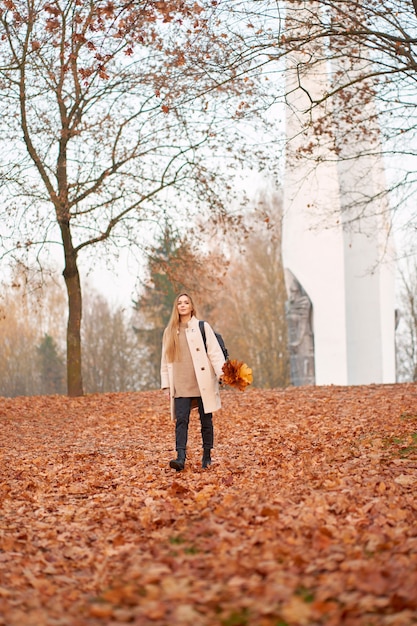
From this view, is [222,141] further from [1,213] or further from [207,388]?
[207,388]

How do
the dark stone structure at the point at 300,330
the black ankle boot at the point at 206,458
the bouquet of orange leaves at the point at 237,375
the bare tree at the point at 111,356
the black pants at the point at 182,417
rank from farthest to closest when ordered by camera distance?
1. the bare tree at the point at 111,356
2. the dark stone structure at the point at 300,330
3. the black ankle boot at the point at 206,458
4. the black pants at the point at 182,417
5. the bouquet of orange leaves at the point at 237,375

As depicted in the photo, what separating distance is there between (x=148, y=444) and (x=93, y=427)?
3.10 meters

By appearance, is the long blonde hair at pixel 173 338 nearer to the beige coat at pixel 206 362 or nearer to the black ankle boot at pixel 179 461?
the beige coat at pixel 206 362

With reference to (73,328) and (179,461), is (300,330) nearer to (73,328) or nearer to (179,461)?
Answer: (73,328)

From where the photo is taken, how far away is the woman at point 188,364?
921cm

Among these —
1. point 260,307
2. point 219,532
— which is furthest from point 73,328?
point 260,307

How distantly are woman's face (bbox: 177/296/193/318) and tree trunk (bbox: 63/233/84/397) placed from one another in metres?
11.9

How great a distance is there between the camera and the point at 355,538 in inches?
216

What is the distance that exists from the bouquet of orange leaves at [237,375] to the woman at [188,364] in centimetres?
29

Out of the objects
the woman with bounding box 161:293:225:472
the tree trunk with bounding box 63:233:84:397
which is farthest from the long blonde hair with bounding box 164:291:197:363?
the tree trunk with bounding box 63:233:84:397

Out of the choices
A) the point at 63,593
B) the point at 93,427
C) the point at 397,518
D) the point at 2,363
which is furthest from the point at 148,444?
the point at 2,363

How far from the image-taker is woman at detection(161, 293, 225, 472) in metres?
9.21

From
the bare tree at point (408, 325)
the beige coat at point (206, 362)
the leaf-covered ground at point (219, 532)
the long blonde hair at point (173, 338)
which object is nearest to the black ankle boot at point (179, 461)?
the leaf-covered ground at point (219, 532)

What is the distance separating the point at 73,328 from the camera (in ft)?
68.4
